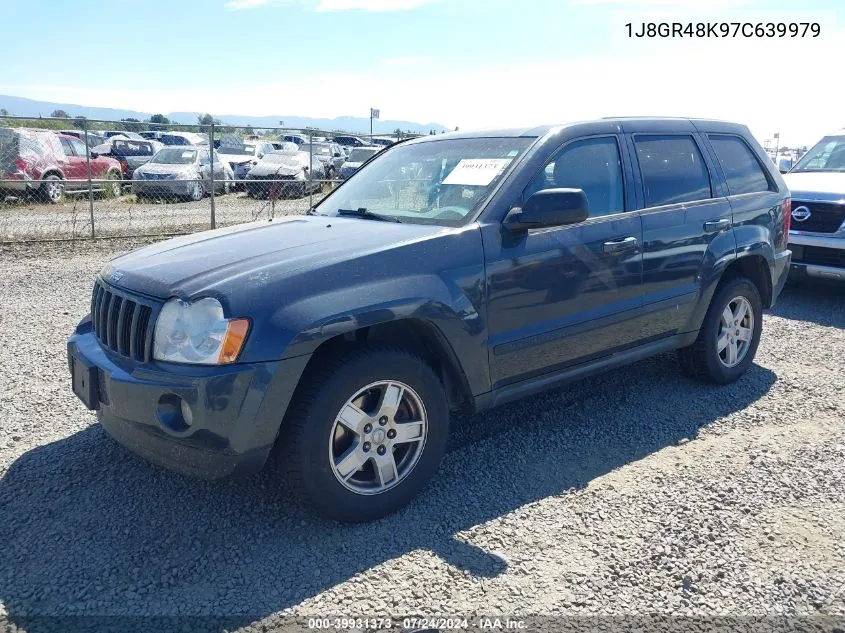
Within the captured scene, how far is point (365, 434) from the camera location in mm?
3203

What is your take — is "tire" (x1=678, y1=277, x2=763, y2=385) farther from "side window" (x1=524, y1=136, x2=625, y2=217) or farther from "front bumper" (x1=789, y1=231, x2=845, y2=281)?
"front bumper" (x1=789, y1=231, x2=845, y2=281)

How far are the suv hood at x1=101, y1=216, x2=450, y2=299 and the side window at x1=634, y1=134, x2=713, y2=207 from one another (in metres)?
1.67

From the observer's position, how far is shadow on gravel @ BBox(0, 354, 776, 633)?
2.79 metres

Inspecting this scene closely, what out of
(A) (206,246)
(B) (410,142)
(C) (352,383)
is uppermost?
(B) (410,142)

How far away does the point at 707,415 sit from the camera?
182 inches

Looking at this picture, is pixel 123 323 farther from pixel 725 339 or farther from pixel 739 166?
pixel 739 166

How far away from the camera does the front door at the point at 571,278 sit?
11.9 ft

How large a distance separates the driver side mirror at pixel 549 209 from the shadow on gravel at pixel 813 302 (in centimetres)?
474

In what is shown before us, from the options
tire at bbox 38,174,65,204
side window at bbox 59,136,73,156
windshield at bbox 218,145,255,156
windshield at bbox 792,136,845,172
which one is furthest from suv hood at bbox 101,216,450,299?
windshield at bbox 218,145,255,156

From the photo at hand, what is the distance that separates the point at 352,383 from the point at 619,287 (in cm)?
189

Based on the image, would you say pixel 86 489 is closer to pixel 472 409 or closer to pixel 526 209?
pixel 472 409

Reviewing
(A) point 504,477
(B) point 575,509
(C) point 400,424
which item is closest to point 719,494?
(B) point 575,509

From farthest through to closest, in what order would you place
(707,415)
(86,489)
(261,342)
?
1. (707,415)
2. (86,489)
3. (261,342)

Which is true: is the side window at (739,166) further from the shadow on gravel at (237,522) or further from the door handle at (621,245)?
the shadow on gravel at (237,522)
